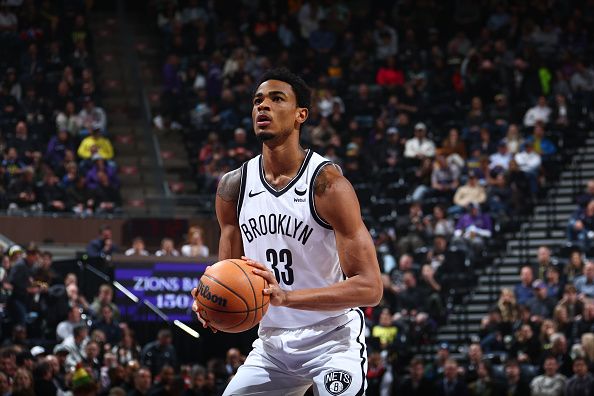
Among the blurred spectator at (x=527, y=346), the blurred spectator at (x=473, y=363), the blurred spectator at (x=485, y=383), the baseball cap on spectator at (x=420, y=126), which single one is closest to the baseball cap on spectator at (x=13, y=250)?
the blurred spectator at (x=473, y=363)

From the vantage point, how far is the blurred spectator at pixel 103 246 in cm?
1845

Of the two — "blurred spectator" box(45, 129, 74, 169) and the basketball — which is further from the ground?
"blurred spectator" box(45, 129, 74, 169)

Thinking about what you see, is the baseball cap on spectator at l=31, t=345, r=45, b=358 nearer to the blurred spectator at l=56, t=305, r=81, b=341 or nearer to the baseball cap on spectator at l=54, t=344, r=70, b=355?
the baseball cap on spectator at l=54, t=344, r=70, b=355

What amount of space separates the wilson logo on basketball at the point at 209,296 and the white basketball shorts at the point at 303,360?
0.70m

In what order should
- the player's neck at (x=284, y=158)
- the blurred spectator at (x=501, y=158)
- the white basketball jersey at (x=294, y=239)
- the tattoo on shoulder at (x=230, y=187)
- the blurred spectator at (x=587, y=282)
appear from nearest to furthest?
the white basketball jersey at (x=294, y=239), the player's neck at (x=284, y=158), the tattoo on shoulder at (x=230, y=187), the blurred spectator at (x=587, y=282), the blurred spectator at (x=501, y=158)

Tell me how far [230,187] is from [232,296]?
3.44 ft

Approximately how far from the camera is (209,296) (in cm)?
645

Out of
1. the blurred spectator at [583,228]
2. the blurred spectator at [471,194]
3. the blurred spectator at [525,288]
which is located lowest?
the blurred spectator at [525,288]

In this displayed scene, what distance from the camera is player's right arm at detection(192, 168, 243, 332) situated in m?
7.22

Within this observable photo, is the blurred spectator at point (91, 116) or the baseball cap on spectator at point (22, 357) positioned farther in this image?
the blurred spectator at point (91, 116)

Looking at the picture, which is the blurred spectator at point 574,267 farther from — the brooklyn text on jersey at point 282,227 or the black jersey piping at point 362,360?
the brooklyn text on jersey at point 282,227

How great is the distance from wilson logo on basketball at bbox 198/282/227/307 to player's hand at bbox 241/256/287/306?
0.23 m

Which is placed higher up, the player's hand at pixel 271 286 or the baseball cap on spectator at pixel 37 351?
the baseball cap on spectator at pixel 37 351

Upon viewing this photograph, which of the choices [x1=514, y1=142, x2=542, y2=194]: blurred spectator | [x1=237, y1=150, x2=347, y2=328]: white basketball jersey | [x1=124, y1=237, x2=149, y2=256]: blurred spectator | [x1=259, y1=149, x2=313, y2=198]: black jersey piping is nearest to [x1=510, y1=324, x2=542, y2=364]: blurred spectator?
[x1=514, y1=142, x2=542, y2=194]: blurred spectator
